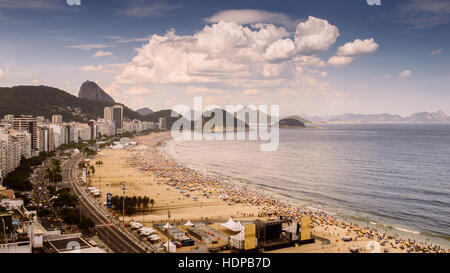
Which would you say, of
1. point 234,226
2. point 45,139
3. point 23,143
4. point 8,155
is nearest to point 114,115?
point 45,139

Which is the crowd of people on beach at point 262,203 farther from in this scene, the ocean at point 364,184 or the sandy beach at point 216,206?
the ocean at point 364,184

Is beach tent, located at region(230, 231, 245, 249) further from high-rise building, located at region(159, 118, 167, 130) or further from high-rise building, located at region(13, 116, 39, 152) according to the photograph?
high-rise building, located at region(159, 118, 167, 130)

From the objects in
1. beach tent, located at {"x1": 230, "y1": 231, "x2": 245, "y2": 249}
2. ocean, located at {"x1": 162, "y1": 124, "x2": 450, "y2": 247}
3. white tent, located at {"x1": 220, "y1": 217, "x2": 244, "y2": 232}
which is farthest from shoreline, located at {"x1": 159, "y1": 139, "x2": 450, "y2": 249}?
beach tent, located at {"x1": 230, "y1": 231, "x2": 245, "y2": 249}

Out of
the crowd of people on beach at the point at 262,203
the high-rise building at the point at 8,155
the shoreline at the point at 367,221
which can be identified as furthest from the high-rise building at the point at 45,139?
the shoreline at the point at 367,221

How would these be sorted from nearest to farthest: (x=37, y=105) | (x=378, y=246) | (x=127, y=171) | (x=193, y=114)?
1. (x=378, y=246)
2. (x=127, y=171)
3. (x=37, y=105)
4. (x=193, y=114)
